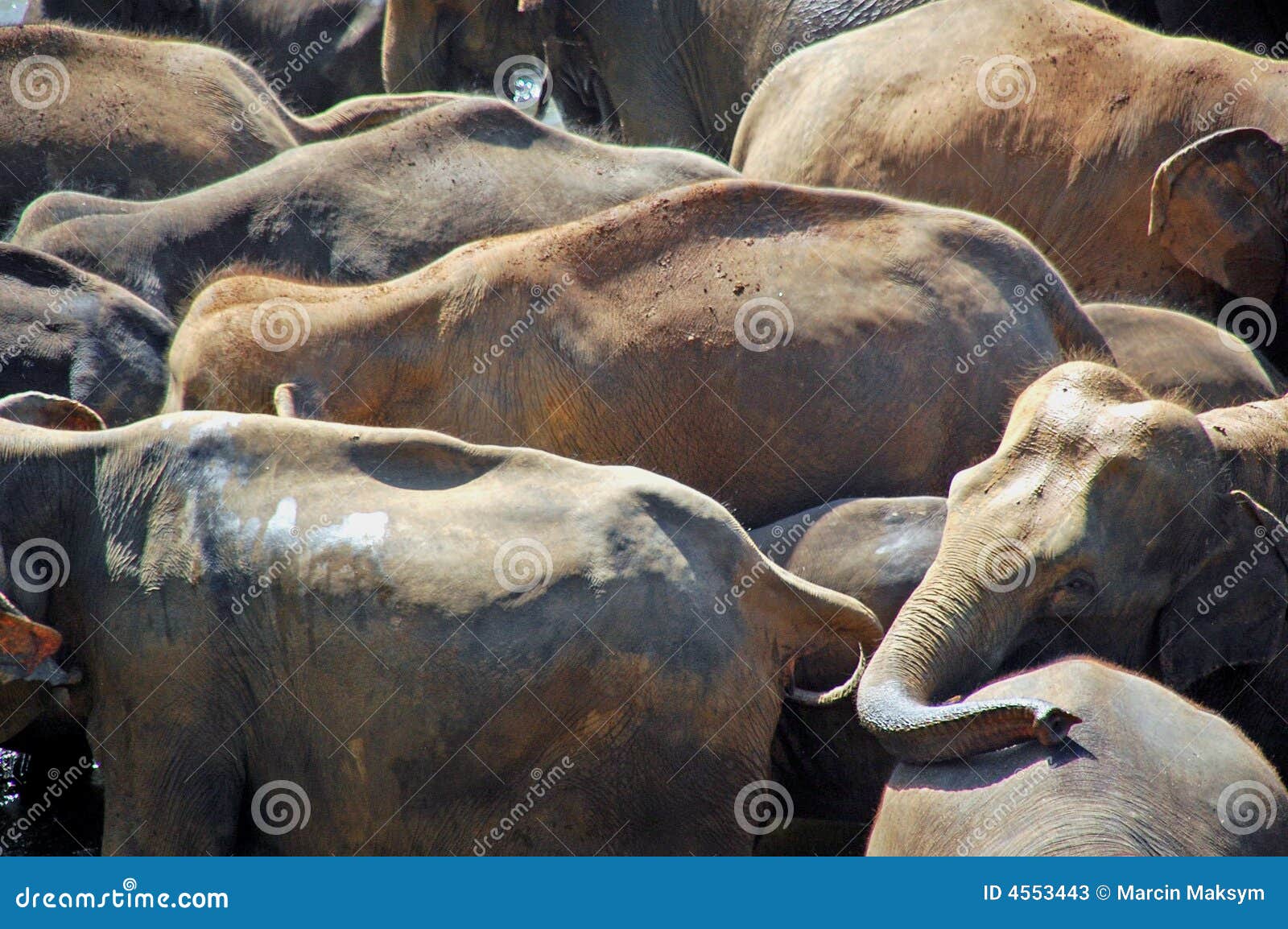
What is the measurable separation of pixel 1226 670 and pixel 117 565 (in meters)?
1.99

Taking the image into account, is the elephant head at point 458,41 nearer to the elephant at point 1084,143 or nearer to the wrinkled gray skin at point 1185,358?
the elephant at point 1084,143

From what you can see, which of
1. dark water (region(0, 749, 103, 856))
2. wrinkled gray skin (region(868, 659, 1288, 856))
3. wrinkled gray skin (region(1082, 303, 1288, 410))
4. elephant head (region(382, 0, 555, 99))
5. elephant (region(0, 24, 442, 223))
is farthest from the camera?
elephant head (region(382, 0, 555, 99))

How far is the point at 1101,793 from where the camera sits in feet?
8.18

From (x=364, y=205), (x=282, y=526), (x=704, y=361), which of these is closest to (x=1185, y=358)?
(x=704, y=361)

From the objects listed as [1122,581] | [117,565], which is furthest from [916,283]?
[117,565]

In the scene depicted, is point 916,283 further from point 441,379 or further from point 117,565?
point 117,565

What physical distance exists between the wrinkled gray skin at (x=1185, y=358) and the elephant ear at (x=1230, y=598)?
0.76m

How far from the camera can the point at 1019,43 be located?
509 centimetres

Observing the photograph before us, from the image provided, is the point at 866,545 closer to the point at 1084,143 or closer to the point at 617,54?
the point at 1084,143

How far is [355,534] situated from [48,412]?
2.53ft

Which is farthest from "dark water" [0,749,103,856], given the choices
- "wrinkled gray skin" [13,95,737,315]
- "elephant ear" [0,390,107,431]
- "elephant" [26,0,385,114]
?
"elephant" [26,0,385,114]

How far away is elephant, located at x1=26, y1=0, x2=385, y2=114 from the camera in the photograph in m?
7.63

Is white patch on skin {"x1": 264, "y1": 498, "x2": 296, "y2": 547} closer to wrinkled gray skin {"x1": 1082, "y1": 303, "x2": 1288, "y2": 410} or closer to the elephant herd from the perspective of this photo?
the elephant herd

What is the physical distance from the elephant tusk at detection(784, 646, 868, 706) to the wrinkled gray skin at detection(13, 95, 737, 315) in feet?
5.93
